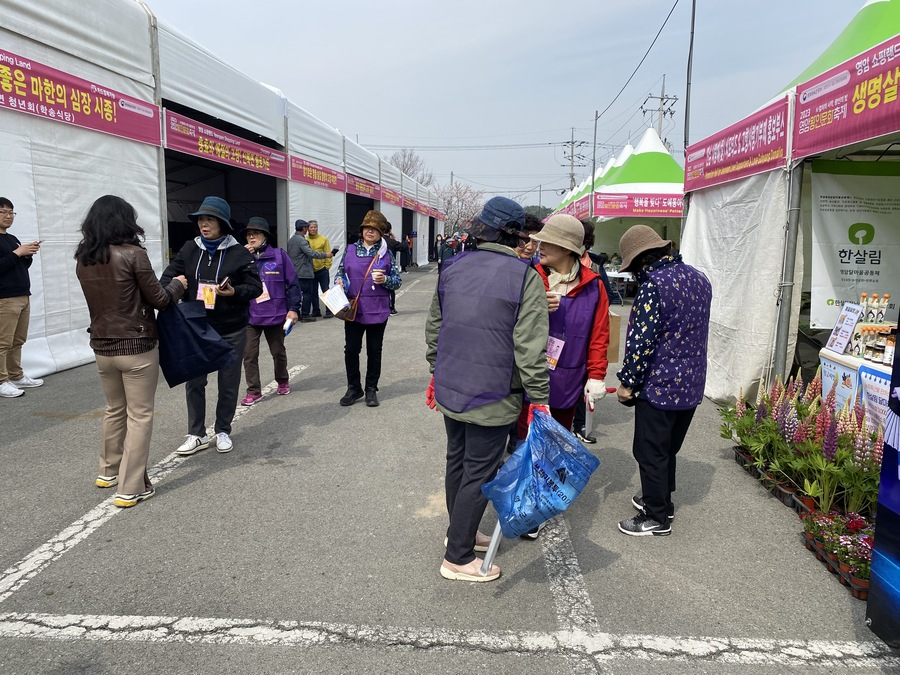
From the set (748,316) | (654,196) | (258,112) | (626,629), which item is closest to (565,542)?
(626,629)

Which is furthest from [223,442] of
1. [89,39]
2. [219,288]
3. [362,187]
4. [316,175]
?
[362,187]

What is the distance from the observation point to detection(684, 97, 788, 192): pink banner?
4995 millimetres

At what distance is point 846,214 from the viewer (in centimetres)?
522

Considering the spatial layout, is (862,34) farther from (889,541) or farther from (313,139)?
(313,139)

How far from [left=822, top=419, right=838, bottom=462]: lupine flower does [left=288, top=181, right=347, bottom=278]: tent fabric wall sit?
11111 mm

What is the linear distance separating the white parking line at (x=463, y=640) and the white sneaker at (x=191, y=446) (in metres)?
1.97

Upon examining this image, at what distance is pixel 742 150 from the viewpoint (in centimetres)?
567

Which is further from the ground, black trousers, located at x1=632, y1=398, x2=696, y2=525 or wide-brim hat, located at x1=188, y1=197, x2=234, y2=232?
wide-brim hat, located at x1=188, y1=197, x2=234, y2=232

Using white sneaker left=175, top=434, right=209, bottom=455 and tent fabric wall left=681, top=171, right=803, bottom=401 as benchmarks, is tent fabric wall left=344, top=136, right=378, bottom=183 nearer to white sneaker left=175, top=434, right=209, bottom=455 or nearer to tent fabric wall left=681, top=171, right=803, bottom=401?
tent fabric wall left=681, top=171, right=803, bottom=401

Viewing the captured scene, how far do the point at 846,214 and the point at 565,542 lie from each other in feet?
13.5

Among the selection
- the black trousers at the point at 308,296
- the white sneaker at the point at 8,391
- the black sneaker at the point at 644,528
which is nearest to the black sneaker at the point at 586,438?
the black sneaker at the point at 644,528

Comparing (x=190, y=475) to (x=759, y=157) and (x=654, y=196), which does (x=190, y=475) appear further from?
(x=654, y=196)

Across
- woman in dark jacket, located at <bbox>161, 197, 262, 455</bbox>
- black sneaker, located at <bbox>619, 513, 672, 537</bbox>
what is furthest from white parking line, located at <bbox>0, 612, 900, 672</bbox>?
woman in dark jacket, located at <bbox>161, 197, 262, 455</bbox>

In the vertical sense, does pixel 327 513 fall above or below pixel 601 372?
below
